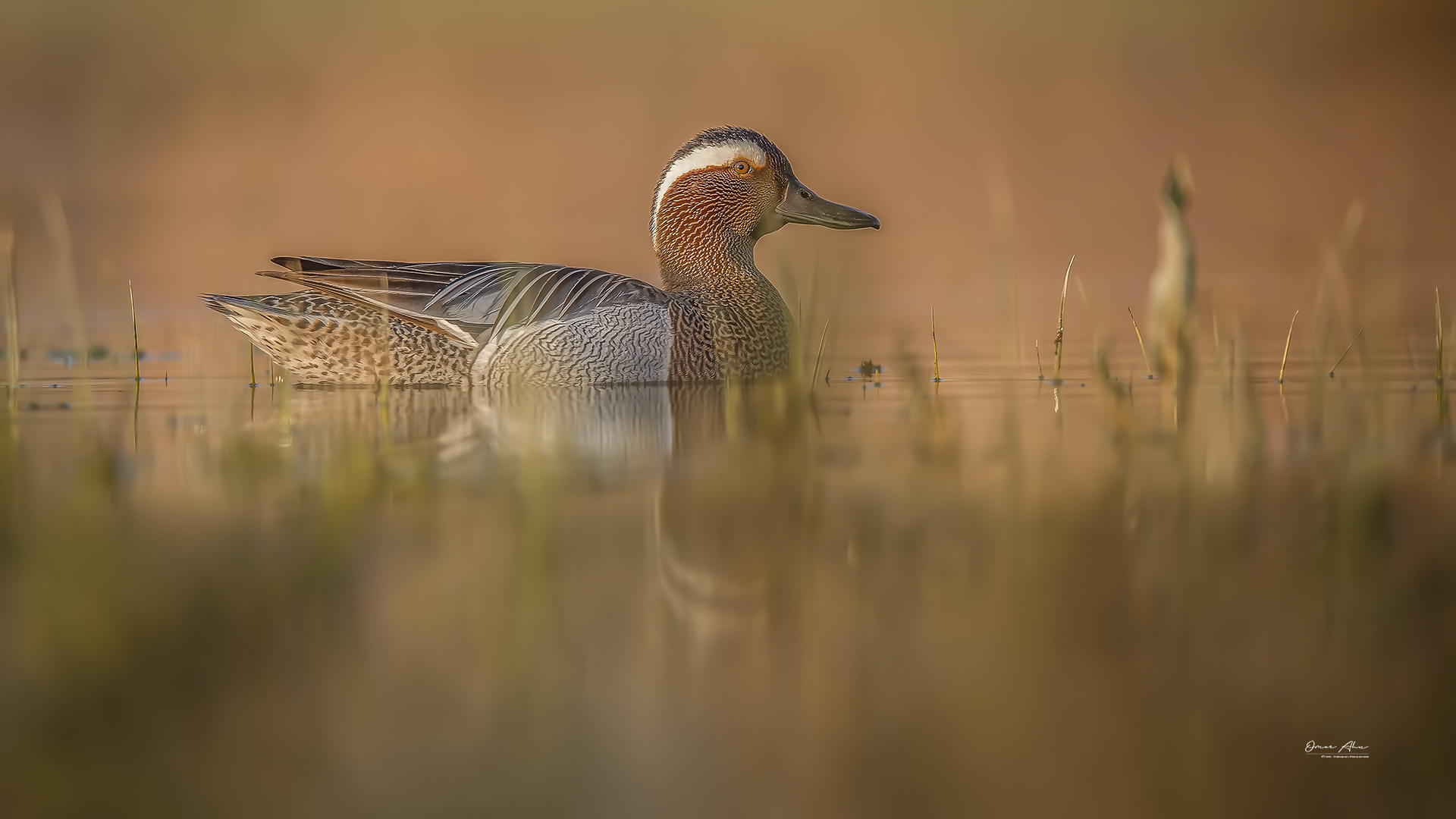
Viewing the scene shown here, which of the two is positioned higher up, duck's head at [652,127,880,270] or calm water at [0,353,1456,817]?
duck's head at [652,127,880,270]

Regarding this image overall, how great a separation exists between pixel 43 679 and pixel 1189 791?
51.5 inches

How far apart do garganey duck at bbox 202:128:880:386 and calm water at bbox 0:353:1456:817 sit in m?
2.80

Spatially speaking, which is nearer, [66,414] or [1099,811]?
[1099,811]

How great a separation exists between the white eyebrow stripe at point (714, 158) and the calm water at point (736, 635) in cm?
373

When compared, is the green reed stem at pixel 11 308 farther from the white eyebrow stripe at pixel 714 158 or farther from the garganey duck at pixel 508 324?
the white eyebrow stripe at pixel 714 158

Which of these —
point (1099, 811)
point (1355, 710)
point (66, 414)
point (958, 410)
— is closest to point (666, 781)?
point (1099, 811)

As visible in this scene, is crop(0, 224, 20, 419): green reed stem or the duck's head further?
the duck's head

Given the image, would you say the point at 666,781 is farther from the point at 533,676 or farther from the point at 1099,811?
the point at 1099,811

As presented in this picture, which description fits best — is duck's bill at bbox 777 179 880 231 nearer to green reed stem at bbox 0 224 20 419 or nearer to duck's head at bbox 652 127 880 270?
duck's head at bbox 652 127 880 270

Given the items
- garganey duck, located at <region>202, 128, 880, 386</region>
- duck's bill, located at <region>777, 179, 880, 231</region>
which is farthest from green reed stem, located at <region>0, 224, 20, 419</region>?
duck's bill, located at <region>777, 179, 880, 231</region>

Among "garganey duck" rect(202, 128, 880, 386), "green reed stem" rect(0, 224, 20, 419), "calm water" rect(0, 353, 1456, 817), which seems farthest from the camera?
"garganey duck" rect(202, 128, 880, 386)

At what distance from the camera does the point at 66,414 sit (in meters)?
4.84

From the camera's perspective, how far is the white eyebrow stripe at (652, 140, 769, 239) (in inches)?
274

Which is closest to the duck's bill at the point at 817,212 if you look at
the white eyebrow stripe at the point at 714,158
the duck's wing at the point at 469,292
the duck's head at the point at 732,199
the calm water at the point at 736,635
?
the duck's head at the point at 732,199
